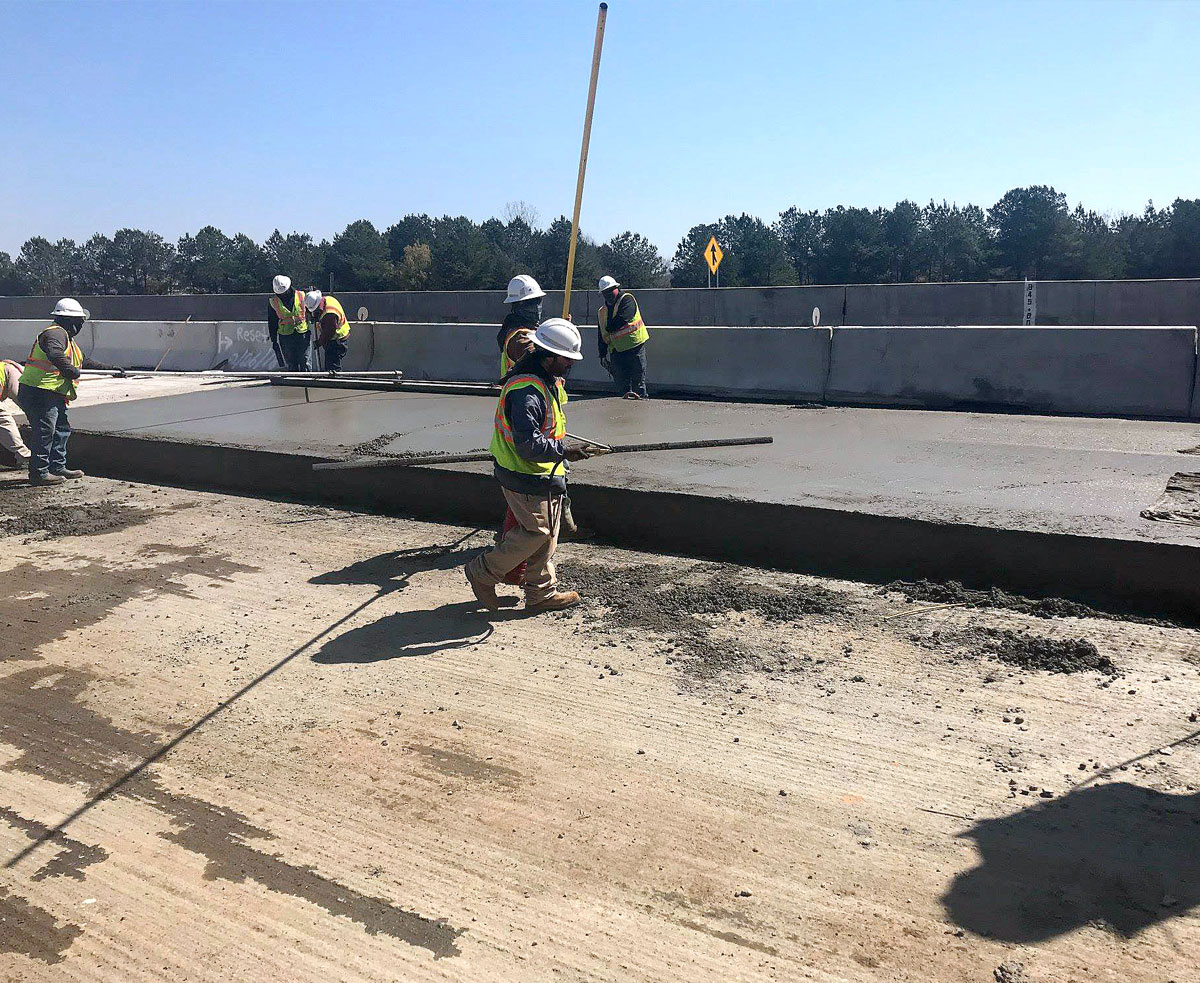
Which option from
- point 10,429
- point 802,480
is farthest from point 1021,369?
point 10,429

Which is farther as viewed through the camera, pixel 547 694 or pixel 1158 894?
pixel 547 694

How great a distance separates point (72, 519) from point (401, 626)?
441 cm

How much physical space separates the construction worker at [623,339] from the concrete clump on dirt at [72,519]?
5.40m

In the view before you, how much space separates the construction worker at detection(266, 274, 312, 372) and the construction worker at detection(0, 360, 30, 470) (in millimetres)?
4381

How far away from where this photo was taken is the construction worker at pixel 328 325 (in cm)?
1440

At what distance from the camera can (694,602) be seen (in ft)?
19.1

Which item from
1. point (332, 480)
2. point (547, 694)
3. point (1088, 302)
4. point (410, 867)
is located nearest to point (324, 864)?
point (410, 867)

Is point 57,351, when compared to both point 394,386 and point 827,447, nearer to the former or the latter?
point 394,386

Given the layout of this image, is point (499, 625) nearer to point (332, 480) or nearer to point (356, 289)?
point (332, 480)

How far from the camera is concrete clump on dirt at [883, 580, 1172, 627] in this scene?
5289 mm

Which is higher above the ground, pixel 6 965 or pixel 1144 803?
pixel 1144 803

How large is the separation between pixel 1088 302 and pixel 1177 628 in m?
17.9

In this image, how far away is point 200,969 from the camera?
9.30 ft

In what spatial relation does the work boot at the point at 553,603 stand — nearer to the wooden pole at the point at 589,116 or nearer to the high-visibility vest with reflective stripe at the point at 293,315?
the wooden pole at the point at 589,116
